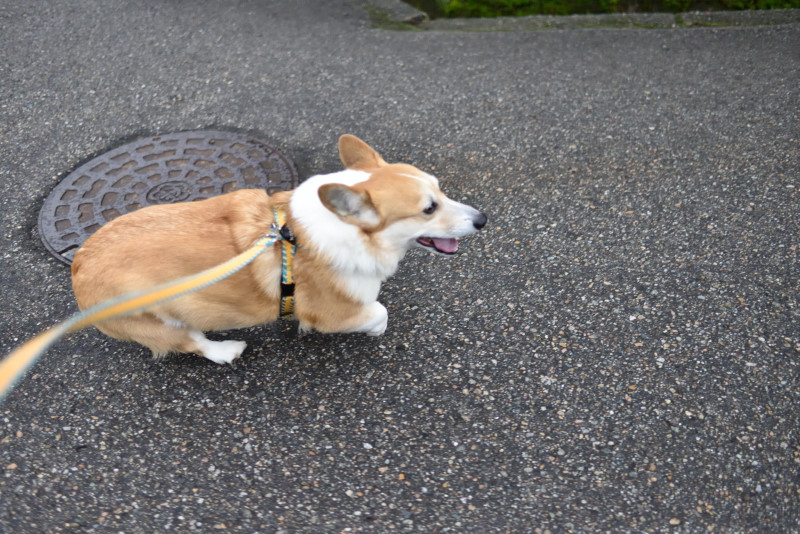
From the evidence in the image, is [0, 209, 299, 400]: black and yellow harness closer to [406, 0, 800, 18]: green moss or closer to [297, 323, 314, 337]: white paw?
[297, 323, 314, 337]: white paw

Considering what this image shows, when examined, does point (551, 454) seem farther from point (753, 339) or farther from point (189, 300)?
point (189, 300)

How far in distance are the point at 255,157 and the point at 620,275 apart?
7.73 ft

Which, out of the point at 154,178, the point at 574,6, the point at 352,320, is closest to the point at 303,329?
the point at 352,320

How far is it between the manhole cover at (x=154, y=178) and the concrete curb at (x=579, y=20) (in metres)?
2.12

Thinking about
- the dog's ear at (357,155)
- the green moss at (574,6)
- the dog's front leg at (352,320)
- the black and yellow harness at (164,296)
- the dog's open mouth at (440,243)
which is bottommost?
the dog's front leg at (352,320)

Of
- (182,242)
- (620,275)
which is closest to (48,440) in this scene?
(182,242)

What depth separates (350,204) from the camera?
2.39 meters

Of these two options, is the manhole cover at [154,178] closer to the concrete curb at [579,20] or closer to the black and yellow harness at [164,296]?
the black and yellow harness at [164,296]

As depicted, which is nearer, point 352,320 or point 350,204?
point 350,204

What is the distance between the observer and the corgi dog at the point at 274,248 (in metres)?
2.47

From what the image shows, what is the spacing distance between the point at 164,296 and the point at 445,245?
1177mm

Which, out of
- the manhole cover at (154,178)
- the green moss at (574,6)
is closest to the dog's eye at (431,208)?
the manhole cover at (154,178)

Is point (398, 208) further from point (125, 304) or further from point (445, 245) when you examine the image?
point (125, 304)

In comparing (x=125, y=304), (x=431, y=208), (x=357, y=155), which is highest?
(x=357, y=155)
